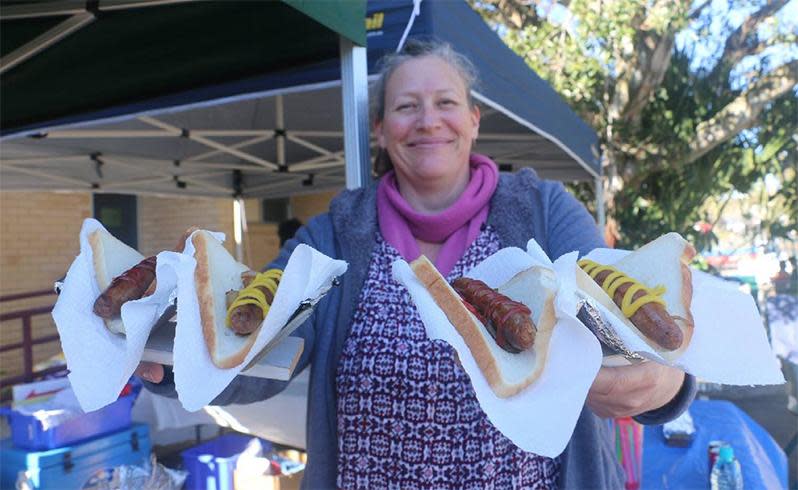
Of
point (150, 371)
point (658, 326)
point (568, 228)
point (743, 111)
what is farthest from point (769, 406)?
point (150, 371)

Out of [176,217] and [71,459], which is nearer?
[71,459]

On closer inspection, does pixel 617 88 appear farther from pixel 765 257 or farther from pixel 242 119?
pixel 242 119

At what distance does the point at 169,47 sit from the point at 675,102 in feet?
31.9

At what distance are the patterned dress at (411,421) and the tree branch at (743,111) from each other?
1012cm

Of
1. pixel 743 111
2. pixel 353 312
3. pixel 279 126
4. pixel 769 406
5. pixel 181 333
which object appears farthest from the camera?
pixel 743 111

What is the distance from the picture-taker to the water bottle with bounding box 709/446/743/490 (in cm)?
274

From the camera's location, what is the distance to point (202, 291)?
1176 mm

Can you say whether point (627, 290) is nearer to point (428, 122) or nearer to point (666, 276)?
point (666, 276)

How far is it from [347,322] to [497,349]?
612mm

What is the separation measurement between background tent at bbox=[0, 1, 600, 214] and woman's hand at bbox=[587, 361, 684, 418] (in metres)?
1.39

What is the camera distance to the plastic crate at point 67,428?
348cm

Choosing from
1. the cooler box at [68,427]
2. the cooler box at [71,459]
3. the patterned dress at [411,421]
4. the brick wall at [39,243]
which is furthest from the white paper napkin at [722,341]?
the brick wall at [39,243]

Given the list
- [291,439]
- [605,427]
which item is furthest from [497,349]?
[291,439]

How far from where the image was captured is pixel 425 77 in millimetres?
1727
